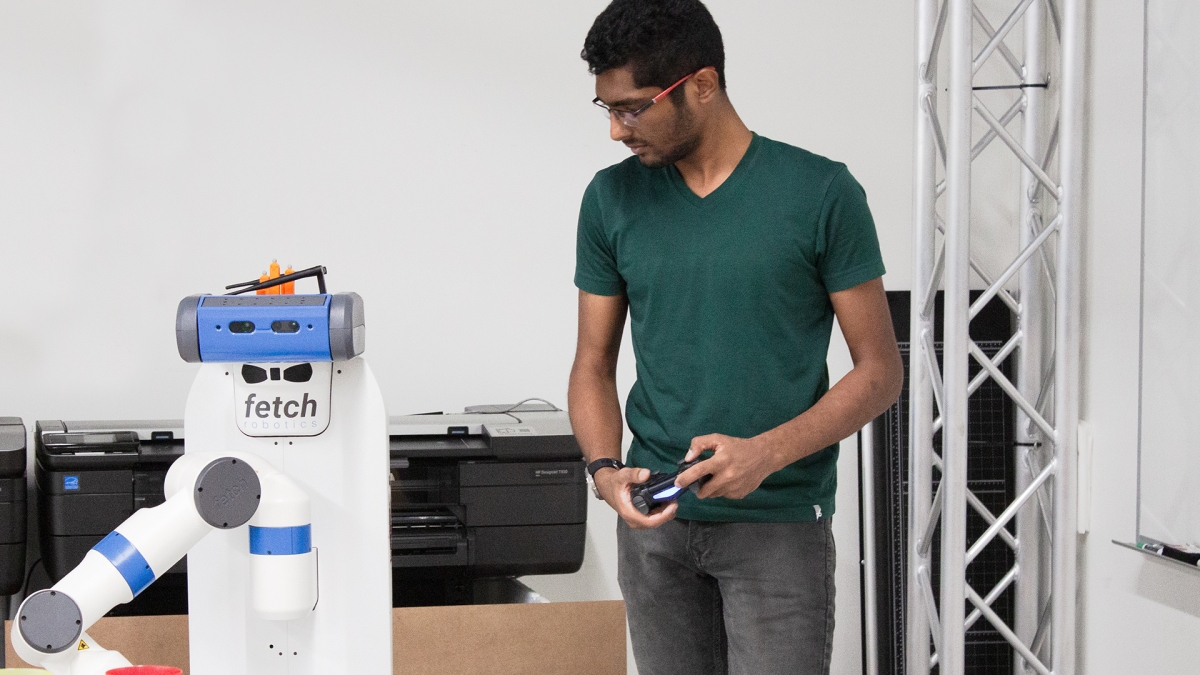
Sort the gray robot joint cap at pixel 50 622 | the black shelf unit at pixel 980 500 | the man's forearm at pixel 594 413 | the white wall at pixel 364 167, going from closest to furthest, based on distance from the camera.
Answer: the gray robot joint cap at pixel 50 622
the man's forearm at pixel 594 413
the white wall at pixel 364 167
the black shelf unit at pixel 980 500

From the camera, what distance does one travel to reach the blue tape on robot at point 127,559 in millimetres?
1151

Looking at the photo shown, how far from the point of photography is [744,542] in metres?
1.46

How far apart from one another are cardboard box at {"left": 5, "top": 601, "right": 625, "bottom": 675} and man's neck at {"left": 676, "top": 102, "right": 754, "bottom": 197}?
1136 mm

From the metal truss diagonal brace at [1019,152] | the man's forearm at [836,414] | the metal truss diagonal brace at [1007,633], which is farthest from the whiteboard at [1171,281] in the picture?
the man's forearm at [836,414]

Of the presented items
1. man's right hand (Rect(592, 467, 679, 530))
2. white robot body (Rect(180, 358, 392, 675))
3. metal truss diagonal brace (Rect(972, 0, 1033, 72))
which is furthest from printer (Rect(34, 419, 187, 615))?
metal truss diagonal brace (Rect(972, 0, 1033, 72))

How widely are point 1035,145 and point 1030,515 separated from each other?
866mm

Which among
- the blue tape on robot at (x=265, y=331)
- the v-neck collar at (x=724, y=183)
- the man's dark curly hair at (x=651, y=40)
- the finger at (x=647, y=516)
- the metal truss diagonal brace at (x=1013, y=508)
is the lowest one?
the metal truss diagonal brace at (x=1013, y=508)

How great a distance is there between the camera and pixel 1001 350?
2496mm

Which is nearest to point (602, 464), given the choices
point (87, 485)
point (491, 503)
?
point (491, 503)

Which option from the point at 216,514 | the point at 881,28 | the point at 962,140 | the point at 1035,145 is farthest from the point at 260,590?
the point at 881,28

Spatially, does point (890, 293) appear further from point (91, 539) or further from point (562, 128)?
point (91, 539)

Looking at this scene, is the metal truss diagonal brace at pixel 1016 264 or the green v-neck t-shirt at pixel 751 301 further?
the metal truss diagonal brace at pixel 1016 264

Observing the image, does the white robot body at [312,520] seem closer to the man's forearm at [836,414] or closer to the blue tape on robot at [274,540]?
the blue tape on robot at [274,540]

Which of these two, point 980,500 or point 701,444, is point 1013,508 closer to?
point 980,500
